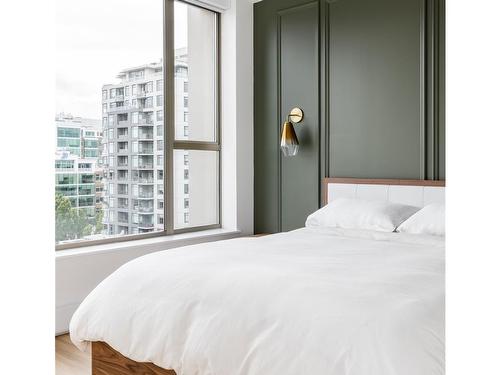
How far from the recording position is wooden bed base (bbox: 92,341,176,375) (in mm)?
1909

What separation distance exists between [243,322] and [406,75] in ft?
8.48

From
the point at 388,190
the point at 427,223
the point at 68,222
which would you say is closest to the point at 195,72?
the point at 68,222

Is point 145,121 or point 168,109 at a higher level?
point 168,109

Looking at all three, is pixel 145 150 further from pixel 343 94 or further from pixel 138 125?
pixel 343 94

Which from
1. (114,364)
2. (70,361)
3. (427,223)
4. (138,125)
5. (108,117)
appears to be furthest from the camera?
(138,125)

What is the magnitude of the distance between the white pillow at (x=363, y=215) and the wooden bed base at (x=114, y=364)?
170cm

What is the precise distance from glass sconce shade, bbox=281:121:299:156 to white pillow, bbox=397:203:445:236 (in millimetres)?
1364

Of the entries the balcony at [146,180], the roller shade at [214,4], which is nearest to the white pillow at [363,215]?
the balcony at [146,180]

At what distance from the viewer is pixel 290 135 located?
3.98 m

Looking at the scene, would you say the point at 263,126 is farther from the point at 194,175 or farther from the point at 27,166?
the point at 27,166

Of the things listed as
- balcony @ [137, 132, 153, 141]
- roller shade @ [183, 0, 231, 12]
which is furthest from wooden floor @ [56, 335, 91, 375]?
roller shade @ [183, 0, 231, 12]

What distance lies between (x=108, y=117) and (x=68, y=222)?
860 mm

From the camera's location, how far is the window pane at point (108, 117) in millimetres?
3348

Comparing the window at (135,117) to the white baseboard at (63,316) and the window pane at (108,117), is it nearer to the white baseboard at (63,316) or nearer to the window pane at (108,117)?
the window pane at (108,117)
